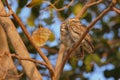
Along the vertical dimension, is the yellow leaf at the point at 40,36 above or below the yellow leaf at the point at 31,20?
above

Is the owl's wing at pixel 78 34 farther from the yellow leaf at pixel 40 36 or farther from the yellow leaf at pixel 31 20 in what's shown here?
the yellow leaf at pixel 31 20

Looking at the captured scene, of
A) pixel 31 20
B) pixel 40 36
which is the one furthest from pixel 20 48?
pixel 31 20

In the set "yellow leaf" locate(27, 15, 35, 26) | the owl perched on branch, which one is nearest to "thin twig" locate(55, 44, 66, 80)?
the owl perched on branch

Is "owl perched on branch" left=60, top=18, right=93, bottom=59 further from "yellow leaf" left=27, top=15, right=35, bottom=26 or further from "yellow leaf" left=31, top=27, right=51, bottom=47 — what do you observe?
"yellow leaf" left=27, top=15, right=35, bottom=26

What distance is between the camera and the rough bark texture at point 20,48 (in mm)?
1655

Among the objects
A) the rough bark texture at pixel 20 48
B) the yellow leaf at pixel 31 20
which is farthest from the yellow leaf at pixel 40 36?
the yellow leaf at pixel 31 20

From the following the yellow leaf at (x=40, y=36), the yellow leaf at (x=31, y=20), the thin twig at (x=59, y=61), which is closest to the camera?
the thin twig at (x=59, y=61)

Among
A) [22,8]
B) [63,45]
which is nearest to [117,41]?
[22,8]

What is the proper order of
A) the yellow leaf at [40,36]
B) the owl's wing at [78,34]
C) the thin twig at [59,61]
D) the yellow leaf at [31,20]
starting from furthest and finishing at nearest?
the yellow leaf at [31,20] → the owl's wing at [78,34] → the yellow leaf at [40,36] → the thin twig at [59,61]

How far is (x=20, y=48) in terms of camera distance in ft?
5.66

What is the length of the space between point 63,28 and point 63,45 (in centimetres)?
8

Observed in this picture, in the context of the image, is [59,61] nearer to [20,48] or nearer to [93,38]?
[20,48]

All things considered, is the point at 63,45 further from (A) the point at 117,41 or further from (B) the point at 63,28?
(A) the point at 117,41

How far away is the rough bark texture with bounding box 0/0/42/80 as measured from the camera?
1.66m
